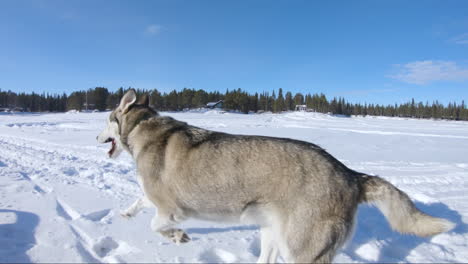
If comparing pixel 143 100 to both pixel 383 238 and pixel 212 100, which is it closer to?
pixel 383 238

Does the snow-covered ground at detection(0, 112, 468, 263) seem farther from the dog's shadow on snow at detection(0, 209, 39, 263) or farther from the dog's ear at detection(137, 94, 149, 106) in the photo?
the dog's ear at detection(137, 94, 149, 106)

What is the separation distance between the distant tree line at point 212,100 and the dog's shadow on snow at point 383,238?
77.1 m

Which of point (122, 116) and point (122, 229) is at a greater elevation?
point (122, 116)

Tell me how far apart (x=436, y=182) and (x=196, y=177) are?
26.9ft

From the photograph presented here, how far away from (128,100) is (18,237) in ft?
8.36

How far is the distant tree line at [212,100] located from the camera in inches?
3578

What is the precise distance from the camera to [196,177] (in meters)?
3.45

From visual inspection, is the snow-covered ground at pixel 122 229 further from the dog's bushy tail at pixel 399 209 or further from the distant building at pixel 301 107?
the distant building at pixel 301 107

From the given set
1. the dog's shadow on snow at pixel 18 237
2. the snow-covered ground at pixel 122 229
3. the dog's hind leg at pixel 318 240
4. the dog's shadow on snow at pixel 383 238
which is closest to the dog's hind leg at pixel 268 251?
the snow-covered ground at pixel 122 229

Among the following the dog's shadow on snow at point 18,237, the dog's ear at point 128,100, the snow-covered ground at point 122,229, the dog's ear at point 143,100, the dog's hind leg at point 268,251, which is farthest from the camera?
the dog's ear at point 143,100

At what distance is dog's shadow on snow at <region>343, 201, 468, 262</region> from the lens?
4109mm

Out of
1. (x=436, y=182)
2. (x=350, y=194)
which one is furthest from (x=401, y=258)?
(x=436, y=182)

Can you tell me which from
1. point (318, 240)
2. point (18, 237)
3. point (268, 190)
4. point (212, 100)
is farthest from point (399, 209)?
point (212, 100)

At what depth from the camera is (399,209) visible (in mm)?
3182
